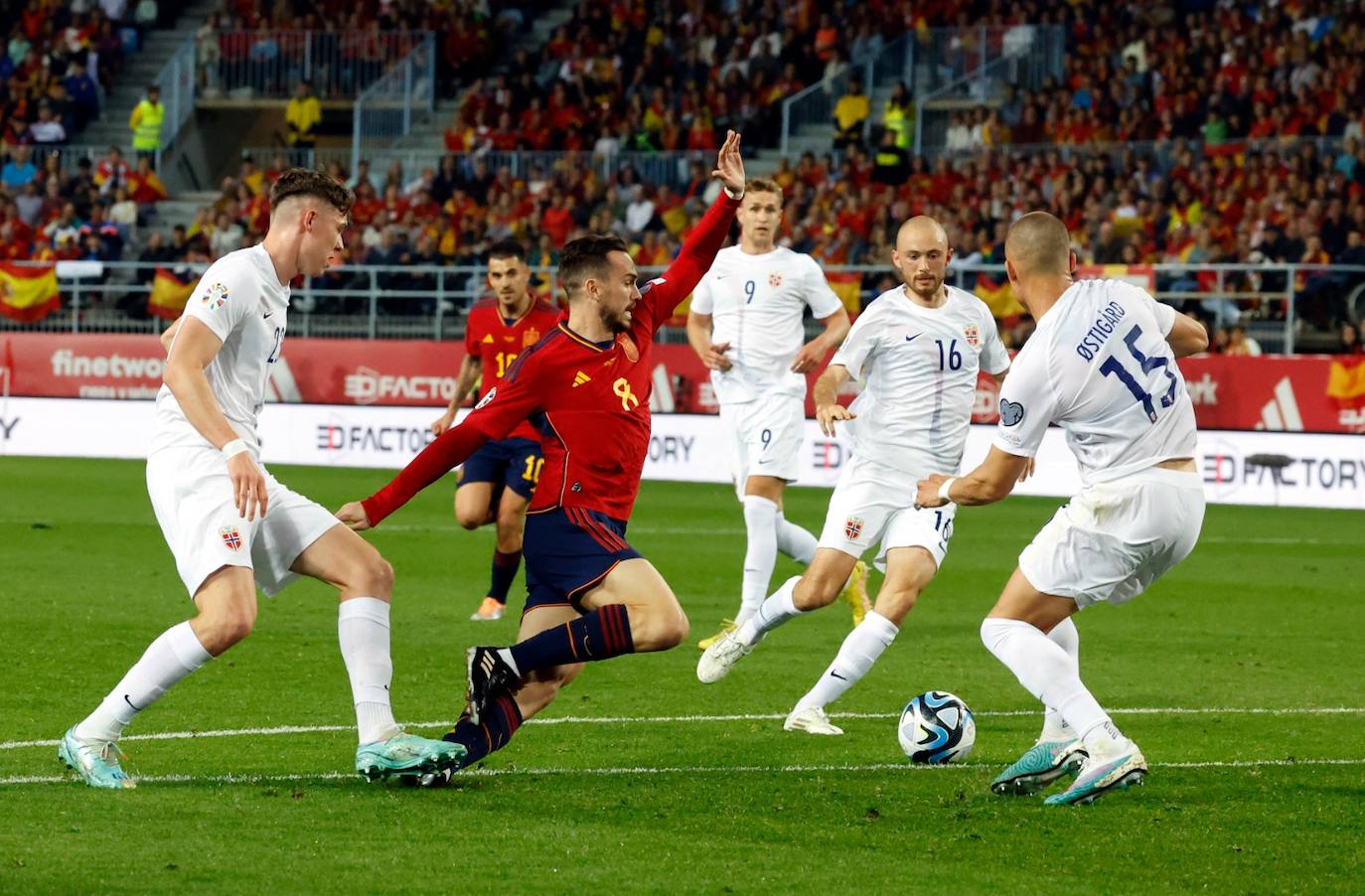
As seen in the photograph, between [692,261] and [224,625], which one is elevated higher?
[692,261]

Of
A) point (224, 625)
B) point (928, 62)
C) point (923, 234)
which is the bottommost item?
point (224, 625)

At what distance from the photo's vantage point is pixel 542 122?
33469 millimetres

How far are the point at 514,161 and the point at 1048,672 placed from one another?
2610 centimetres

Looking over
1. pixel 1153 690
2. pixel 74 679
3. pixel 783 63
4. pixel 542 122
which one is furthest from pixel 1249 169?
pixel 74 679

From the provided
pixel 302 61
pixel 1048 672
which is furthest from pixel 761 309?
pixel 302 61

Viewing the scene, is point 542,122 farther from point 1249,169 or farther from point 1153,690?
point 1153,690

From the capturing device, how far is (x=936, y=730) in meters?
7.62

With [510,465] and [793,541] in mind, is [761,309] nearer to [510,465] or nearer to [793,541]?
[793,541]

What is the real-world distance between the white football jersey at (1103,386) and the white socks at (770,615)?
2.36m

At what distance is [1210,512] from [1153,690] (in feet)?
36.2

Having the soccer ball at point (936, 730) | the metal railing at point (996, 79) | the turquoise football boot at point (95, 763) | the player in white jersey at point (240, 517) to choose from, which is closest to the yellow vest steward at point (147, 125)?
the metal railing at point (996, 79)

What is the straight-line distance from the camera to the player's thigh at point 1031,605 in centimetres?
711

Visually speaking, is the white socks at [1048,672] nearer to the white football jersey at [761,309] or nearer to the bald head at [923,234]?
the bald head at [923,234]

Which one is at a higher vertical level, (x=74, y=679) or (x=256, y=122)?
(x=256, y=122)
